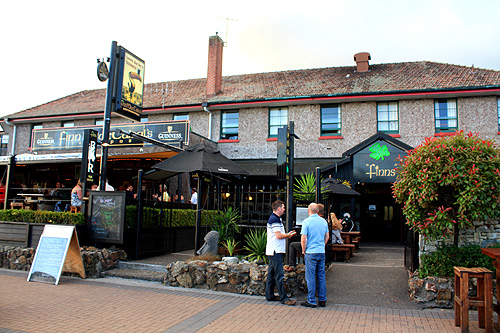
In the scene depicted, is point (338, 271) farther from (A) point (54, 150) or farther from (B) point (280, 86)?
(A) point (54, 150)

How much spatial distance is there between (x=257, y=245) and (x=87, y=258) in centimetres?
371

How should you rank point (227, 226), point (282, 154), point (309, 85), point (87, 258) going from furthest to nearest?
point (309, 85)
point (227, 226)
point (87, 258)
point (282, 154)

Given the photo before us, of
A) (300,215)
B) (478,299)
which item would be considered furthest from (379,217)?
(478,299)

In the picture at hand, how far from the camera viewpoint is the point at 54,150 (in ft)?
61.8

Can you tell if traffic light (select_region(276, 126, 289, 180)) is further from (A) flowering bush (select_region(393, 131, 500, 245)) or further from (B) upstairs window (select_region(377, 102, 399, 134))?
(B) upstairs window (select_region(377, 102, 399, 134))

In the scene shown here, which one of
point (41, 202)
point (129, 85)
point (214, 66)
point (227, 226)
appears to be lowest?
point (227, 226)

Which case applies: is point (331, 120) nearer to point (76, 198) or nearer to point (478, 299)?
point (76, 198)

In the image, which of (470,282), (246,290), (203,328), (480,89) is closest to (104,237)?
(246,290)

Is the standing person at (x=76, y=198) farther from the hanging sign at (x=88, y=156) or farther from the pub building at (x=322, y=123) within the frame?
the pub building at (x=322, y=123)

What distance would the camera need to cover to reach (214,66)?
20250mm

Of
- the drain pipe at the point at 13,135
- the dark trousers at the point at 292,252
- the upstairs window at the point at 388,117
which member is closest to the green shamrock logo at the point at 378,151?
the upstairs window at the point at 388,117

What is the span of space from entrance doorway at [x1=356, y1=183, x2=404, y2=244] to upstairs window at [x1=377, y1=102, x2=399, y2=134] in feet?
8.84

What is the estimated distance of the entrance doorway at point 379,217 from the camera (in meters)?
17.6

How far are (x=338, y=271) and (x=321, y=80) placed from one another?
1302cm
